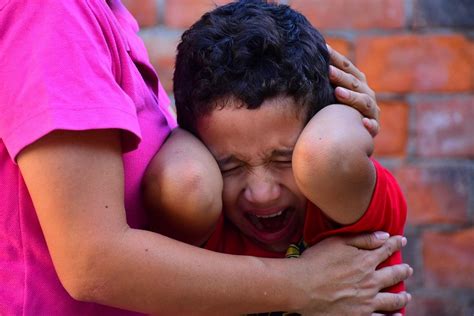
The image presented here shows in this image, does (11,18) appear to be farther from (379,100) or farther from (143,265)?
(379,100)

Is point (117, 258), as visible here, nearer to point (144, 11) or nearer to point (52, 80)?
point (52, 80)

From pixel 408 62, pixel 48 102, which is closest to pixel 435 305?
pixel 408 62

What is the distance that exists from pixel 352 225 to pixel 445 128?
93cm

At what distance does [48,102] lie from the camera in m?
1.09

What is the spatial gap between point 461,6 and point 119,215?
136cm

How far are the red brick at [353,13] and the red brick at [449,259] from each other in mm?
578

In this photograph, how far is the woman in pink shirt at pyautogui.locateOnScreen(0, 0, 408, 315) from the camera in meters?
1.10

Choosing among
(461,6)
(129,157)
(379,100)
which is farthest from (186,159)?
(461,6)

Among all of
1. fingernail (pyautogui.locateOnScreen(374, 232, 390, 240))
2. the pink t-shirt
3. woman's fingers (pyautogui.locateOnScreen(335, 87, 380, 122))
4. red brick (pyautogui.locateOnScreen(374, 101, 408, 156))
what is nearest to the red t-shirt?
fingernail (pyautogui.locateOnScreen(374, 232, 390, 240))

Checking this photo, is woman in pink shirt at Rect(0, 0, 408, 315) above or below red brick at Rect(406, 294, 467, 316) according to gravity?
above

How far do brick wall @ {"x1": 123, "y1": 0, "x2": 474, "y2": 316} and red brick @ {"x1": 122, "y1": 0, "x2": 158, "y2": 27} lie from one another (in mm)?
381

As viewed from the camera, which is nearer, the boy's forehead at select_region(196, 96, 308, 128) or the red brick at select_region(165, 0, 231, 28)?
the boy's forehead at select_region(196, 96, 308, 128)

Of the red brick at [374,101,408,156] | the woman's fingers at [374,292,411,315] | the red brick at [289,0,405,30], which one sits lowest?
the red brick at [374,101,408,156]

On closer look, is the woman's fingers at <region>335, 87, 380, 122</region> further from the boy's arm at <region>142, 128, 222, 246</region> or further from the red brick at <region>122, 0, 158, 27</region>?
the red brick at <region>122, 0, 158, 27</region>
